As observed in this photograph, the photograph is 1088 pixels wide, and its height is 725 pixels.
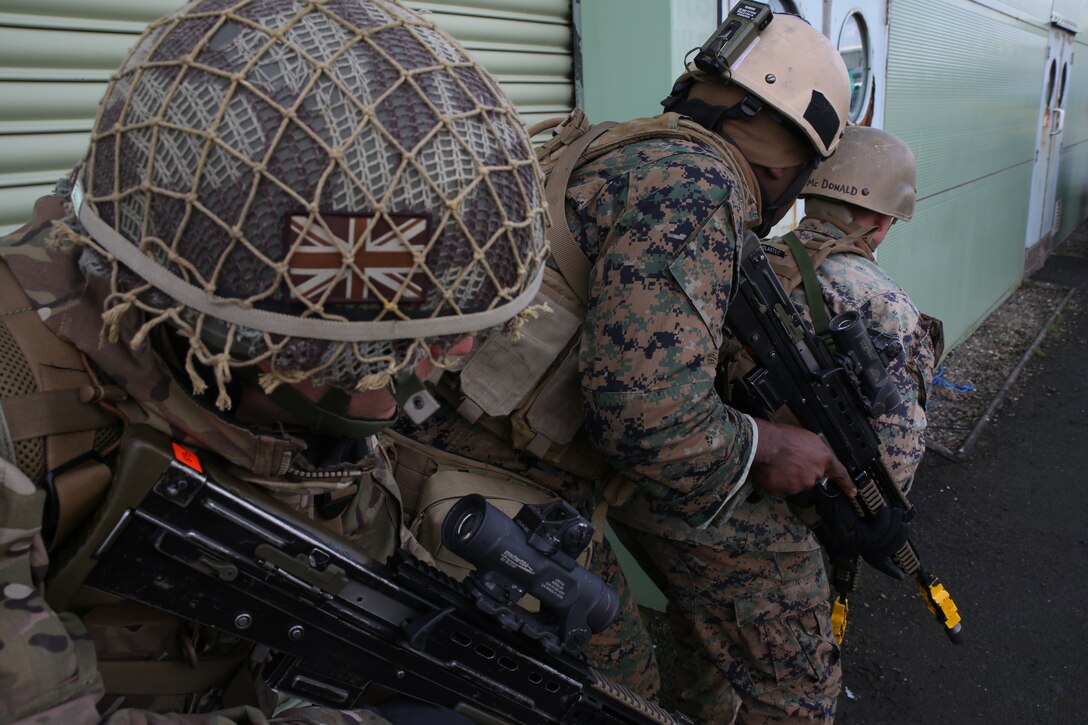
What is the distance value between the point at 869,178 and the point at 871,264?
1.37ft

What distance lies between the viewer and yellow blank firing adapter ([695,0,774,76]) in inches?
85.0

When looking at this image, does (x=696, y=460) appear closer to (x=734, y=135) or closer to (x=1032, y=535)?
(x=734, y=135)

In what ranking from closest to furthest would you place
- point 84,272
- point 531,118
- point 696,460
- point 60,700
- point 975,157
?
point 60,700, point 84,272, point 696,460, point 531,118, point 975,157

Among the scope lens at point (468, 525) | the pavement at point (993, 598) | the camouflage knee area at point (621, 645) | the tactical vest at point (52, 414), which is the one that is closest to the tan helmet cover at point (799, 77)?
the camouflage knee area at point (621, 645)

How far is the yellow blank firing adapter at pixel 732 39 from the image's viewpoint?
2.16m

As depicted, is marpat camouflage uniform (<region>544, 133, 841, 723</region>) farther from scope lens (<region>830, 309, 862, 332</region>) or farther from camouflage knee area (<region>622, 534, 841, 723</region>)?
scope lens (<region>830, 309, 862, 332</region>)

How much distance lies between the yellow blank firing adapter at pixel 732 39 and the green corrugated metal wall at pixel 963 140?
313cm

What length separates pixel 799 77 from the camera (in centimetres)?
222

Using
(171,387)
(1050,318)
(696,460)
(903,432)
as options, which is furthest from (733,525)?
(1050,318)

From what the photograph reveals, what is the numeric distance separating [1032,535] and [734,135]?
3371 mm

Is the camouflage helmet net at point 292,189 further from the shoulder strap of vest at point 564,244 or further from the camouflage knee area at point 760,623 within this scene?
the camouflage knee area at point 760,623

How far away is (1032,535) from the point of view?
4.34 m

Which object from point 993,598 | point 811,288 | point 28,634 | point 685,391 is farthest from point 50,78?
point 993,598

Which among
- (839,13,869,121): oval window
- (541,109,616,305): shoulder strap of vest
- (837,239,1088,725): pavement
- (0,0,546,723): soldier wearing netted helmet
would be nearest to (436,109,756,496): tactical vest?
(541,109,616,305): shoulder strap of vest
